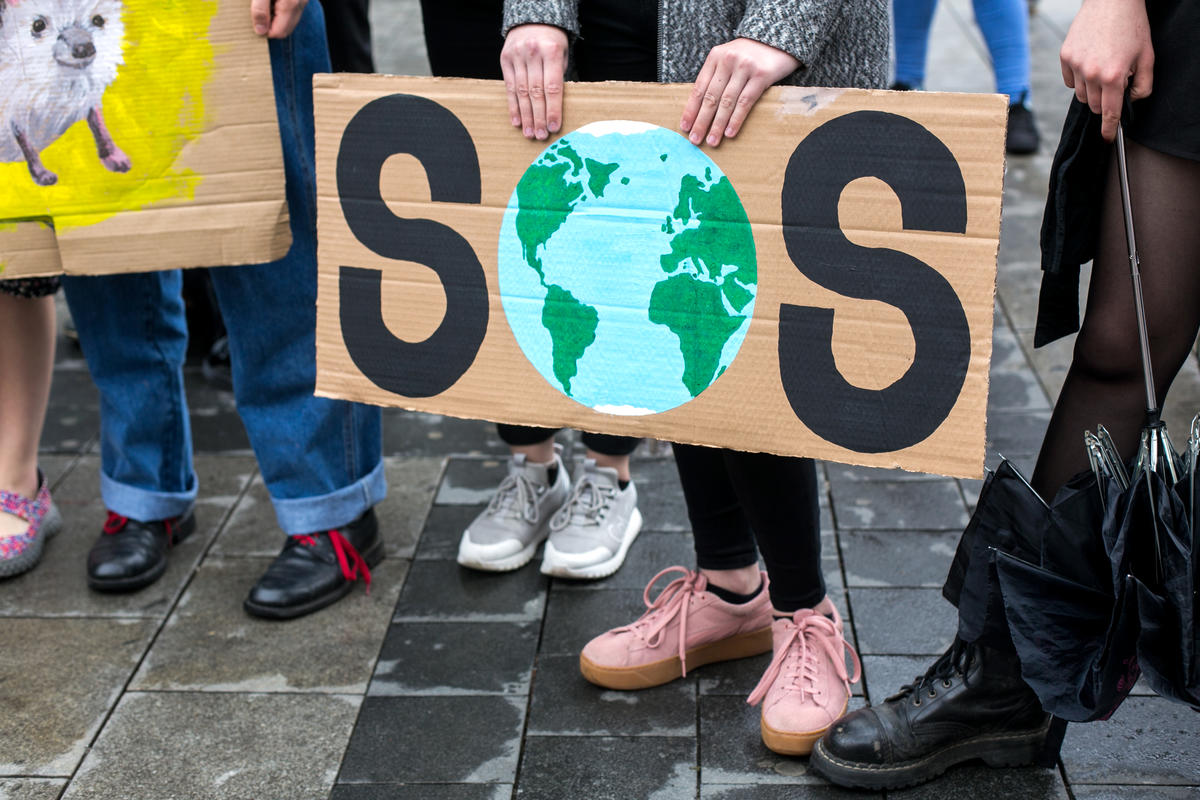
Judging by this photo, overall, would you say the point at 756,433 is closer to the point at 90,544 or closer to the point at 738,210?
the point at 738,210

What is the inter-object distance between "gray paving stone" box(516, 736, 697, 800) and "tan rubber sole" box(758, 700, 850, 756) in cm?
14

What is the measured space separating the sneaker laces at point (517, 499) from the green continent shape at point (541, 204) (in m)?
0.95

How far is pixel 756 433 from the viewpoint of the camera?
178cm

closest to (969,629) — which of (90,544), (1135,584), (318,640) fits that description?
(1135,584)

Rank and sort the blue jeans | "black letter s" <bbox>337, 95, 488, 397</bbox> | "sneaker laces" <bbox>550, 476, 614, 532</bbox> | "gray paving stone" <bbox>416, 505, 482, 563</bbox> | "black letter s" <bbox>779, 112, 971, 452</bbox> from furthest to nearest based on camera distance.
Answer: "gray paving stone" <bbox>416, 505, 482, 563</bbox>
"sneaker laces" <bbox>550, 476, 614, 532</bbox>
the blue jeans
"black letter s" <bbox>337, 95, 488, 397</bbox>
"black letter s" <bbox>779, 112, 971, 452</bbox>

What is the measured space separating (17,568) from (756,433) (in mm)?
1806

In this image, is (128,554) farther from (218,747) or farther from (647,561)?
(647,561)

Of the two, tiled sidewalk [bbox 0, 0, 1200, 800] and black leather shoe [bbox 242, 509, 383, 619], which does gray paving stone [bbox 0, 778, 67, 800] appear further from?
black leather shoe [bbox 242, 509, 383, 619]

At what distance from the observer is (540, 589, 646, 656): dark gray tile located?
236 cm

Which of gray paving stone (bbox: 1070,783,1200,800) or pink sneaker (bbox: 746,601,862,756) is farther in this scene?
pink sneaker (bbox: 746,601,862,756)

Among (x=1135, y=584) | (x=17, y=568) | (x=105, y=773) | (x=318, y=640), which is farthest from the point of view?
(x=17, y=568)

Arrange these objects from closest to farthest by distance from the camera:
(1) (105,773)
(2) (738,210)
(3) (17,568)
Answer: (2) (738,210), (1) (105,773), (3) (17,568)

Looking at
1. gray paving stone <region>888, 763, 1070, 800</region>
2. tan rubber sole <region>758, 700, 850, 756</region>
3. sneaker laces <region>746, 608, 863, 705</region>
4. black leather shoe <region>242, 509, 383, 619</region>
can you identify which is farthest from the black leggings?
gray paving stone <region>888, 763, 1070, 800</region>

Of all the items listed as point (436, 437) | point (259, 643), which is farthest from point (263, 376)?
point (436, 437)
